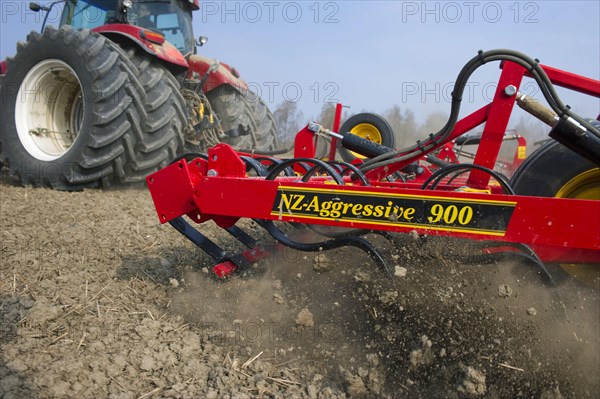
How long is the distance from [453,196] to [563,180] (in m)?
0.77

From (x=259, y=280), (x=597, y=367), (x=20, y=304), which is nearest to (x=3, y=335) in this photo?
(x=20, y=304)

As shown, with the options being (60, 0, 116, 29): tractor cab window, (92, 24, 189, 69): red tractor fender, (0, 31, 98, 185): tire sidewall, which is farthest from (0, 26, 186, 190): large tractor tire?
(60, 0, 116, 29): tractor cab window

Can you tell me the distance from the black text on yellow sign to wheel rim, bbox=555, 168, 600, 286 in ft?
1.99

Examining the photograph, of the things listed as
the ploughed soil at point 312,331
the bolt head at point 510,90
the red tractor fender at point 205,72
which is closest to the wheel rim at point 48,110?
the red tractor fender at point 205,72

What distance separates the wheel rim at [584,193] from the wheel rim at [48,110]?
437 cm

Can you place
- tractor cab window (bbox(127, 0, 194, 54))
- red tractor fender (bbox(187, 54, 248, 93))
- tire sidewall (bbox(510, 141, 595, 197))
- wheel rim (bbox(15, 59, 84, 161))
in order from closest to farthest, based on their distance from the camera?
tire sidewall (bbox(510, 141, 595, 197)), wheel rim (bbox(15, 59, 84, 161)), tractor cab window (bbox(127, 0, 194, 54)), red tractor fender (bbox(187, 54, 248, 93))

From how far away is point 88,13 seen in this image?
571cm

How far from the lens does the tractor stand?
4270 mm

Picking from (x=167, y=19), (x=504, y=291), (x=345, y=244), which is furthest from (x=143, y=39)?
(x=504, y=291)

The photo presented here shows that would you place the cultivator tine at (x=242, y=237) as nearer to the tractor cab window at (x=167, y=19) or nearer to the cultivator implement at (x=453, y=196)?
the cultivator implement at (x=453, y=196)

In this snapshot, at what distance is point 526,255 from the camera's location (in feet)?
6.72

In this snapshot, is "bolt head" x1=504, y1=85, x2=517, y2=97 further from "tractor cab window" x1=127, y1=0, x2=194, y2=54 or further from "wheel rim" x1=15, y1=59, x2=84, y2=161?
"tractor cab window" x1=127, y1=0, x2=194, y2=54

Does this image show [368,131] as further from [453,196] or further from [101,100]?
[453,196]

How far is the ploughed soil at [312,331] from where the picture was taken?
184cm
